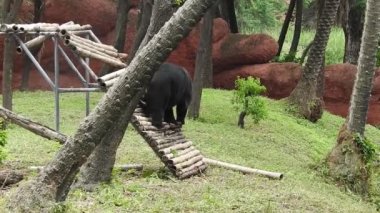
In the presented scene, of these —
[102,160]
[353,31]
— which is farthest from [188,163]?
[353,31]

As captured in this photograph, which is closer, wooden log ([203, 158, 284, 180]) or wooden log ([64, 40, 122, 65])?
wooden log ([64, 40, 122, 65])

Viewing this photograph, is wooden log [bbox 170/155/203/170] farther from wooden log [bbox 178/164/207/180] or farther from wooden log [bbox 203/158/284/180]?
wooden log [bbox 203/158/284/180]

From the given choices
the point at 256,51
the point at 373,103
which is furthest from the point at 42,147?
the point at 373,103

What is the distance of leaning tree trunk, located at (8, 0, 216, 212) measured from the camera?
5.41 m

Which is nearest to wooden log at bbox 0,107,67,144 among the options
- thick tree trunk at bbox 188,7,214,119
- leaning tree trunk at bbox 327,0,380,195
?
leaning tree trunk at bbox 327,0,380,195

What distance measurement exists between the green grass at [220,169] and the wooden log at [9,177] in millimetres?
783

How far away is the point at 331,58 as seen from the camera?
26.0 m

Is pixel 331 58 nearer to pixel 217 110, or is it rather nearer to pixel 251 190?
pixel 217 110

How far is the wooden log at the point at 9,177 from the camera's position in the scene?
7207mm

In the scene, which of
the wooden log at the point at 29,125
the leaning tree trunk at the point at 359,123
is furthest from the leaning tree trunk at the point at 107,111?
the leaning tree trunk at the point at 359,123

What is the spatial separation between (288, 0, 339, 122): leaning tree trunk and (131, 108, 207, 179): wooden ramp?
787 centimetres

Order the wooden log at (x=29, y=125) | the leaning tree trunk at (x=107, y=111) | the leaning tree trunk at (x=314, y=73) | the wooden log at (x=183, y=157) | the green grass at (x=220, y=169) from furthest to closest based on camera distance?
the leaning tree trunk at (x=314, y=73) → the wooden log at (x=183, y=157) → the wooden log at (x=29, y=125) → the green grass at (x=220, y=169) → the leaning tree trunk at (x=107, y=111)

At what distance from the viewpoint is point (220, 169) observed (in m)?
9.06

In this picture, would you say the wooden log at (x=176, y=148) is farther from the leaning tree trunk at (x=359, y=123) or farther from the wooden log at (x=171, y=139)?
the leaning tree trunk at (x=359, y=123)
